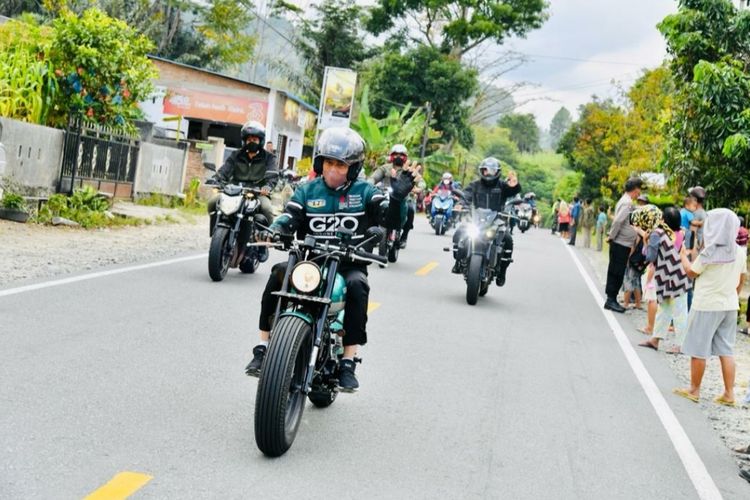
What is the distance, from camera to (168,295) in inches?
407

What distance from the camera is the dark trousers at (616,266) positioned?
1395 centimetres

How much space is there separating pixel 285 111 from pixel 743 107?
29340 mm

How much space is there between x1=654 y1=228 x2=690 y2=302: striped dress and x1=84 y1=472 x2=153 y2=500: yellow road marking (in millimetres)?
7635

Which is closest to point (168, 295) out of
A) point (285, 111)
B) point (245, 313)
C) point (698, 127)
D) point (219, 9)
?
point (245, 313)

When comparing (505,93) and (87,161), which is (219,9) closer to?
(505,93)

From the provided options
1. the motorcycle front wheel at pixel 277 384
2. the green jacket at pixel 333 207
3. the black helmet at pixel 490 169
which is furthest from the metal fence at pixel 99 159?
the motorcycle front wheel at pixel 277 384

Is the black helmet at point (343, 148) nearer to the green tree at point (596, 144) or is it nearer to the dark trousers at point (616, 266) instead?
the dark trousers at point (616, 266)

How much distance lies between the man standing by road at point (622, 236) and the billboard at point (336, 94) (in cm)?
2734

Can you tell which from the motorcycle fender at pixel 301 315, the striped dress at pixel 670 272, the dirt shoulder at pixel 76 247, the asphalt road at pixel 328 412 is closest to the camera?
the asphalt road at pixel 328 412

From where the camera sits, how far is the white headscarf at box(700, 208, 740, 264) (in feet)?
26.2

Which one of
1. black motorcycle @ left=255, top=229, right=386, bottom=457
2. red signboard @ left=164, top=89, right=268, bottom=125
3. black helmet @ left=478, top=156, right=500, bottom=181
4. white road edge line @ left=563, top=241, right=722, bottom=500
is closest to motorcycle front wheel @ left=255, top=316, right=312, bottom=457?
black motorcycle @ left=255, top=229, right=386, bottom=457

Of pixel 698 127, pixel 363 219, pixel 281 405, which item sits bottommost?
pixel 281 405

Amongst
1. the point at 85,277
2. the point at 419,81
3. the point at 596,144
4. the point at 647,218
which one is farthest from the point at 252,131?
the point at 596,144

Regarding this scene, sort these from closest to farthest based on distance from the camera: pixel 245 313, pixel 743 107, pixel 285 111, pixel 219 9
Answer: pixel 245 313, pixel 743 107, pixel 285 111, pixel 219 9
